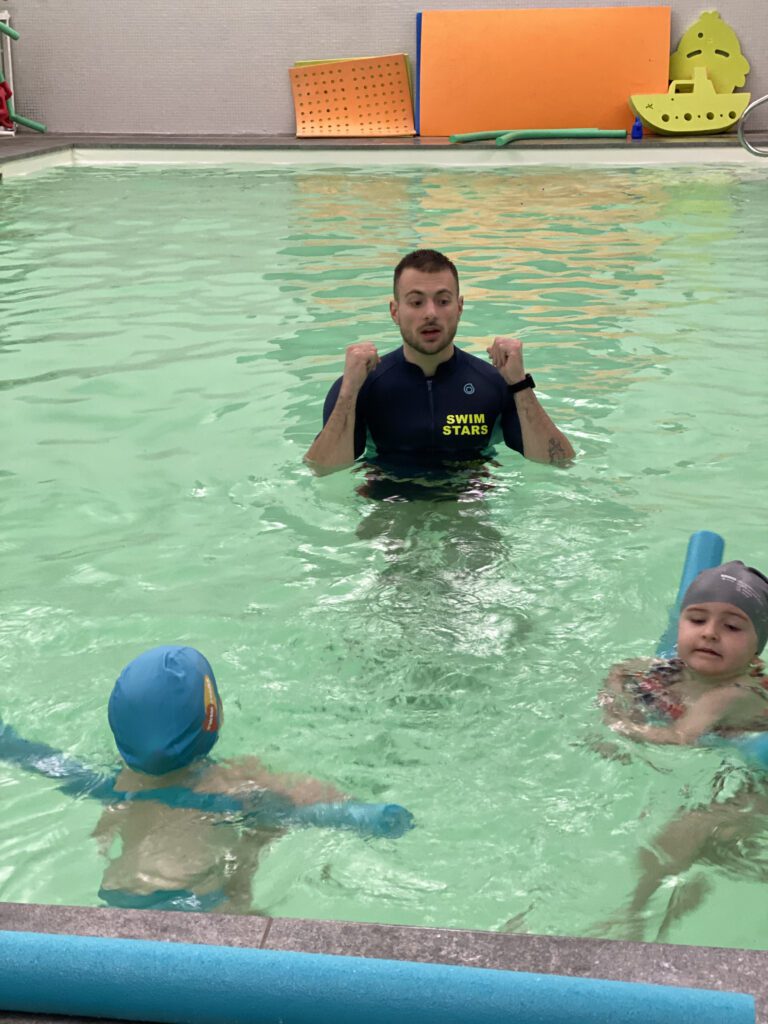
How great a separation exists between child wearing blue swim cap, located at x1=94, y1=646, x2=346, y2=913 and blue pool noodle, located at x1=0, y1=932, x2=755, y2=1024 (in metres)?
0.63

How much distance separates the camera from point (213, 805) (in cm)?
288

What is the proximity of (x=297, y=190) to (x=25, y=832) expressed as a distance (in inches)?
480

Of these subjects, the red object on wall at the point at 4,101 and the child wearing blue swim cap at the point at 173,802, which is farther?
the red object on wall at the point at 4,101

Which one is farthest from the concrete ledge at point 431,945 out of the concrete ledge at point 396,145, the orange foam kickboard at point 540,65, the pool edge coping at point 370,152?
the orange foam kickboard at point 540,65

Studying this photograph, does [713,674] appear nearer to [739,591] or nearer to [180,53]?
[739,591]

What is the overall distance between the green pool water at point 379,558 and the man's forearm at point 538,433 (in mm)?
269

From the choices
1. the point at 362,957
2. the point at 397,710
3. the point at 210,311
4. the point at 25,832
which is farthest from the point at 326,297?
the point at 362,957

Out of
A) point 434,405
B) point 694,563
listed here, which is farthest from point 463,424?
point 694,563

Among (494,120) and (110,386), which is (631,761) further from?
(494,120)

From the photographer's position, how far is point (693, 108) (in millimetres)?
17234

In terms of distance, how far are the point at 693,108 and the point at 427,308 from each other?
14138 millimetres

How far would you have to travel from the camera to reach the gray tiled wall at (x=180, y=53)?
18344 millimetres

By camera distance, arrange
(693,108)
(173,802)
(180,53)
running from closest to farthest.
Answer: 1. (173,802)
2. (693,108)
3. (180,53)

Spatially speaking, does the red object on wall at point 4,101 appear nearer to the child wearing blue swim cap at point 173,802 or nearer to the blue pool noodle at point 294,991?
the child wearing blue swim cap at point 173,802
